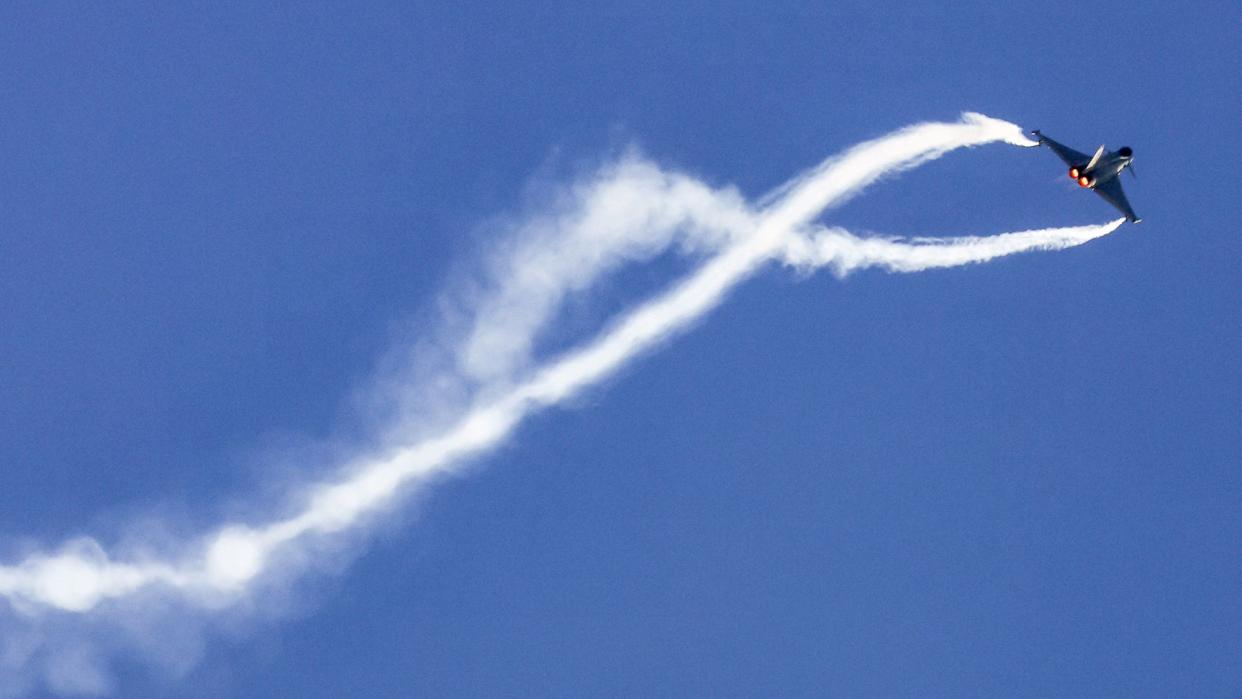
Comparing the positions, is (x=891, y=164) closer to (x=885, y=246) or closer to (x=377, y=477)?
(x=885, y=246)

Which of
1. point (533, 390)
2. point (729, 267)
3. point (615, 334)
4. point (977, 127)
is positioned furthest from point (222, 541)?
point (977, 127)

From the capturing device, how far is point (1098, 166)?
7644cm

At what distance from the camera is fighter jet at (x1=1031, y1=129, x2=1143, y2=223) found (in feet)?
250

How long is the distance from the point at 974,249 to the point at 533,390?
2477 centimetres

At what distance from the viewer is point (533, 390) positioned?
75812mm

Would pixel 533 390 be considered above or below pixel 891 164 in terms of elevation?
below

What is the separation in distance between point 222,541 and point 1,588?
1144 centimetres

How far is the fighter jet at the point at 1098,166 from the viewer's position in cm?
7631

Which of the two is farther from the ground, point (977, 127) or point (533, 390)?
point (977, 127)

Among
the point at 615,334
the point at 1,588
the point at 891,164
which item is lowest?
the point at 1,588

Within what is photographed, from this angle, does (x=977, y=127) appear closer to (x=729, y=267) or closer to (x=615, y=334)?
(x=729, y=267)

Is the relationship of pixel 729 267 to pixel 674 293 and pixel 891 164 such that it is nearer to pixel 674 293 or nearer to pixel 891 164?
pixel 674 293

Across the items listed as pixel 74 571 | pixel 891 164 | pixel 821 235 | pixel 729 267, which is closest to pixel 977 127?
pixel 891 164

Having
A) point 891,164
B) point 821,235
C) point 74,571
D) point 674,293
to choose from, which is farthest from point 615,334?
point 74,571
